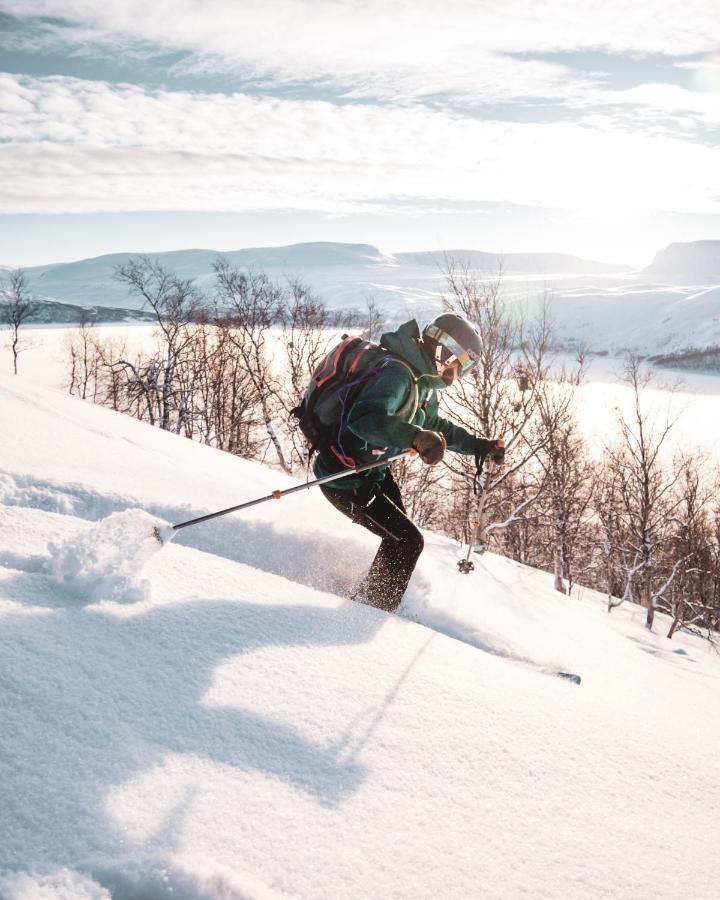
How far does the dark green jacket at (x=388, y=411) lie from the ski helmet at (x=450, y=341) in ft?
0.26

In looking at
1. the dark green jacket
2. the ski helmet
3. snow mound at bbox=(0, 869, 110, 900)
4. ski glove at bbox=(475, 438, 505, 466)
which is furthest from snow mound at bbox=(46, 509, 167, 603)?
ski glove at bbox=(475, 438, 505, 466)

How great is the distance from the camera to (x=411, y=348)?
157 inches

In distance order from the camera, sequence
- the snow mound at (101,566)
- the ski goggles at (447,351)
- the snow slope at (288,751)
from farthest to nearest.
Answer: the ski goggles at (447,351) → the snow mound at (101,566) → the snow slope at (288,751)

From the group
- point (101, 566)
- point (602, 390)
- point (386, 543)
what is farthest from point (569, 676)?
point (602, 390)

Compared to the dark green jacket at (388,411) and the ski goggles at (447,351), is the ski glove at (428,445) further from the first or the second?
the ski goggles at (447,351)

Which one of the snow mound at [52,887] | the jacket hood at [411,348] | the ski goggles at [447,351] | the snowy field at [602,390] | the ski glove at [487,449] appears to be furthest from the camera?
the snowy field at [602,390]

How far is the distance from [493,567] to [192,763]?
7.16 metres

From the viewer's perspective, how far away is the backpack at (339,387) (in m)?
3.82

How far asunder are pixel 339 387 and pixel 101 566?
189 cm

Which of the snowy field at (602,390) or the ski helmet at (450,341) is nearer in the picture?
the ski helmet at (450,341)

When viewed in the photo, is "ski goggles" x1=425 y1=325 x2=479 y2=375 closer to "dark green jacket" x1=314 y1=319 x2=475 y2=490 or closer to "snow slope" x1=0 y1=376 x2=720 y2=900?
"dark green jacket" x1=314 y1=319 x2=475 y2=490

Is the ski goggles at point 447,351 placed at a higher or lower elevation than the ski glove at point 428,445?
higher

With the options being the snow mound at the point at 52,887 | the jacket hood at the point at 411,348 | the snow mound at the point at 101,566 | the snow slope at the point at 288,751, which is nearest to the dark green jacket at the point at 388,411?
the jacket hood at the point at 411,348

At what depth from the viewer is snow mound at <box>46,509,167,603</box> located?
2689 mm
